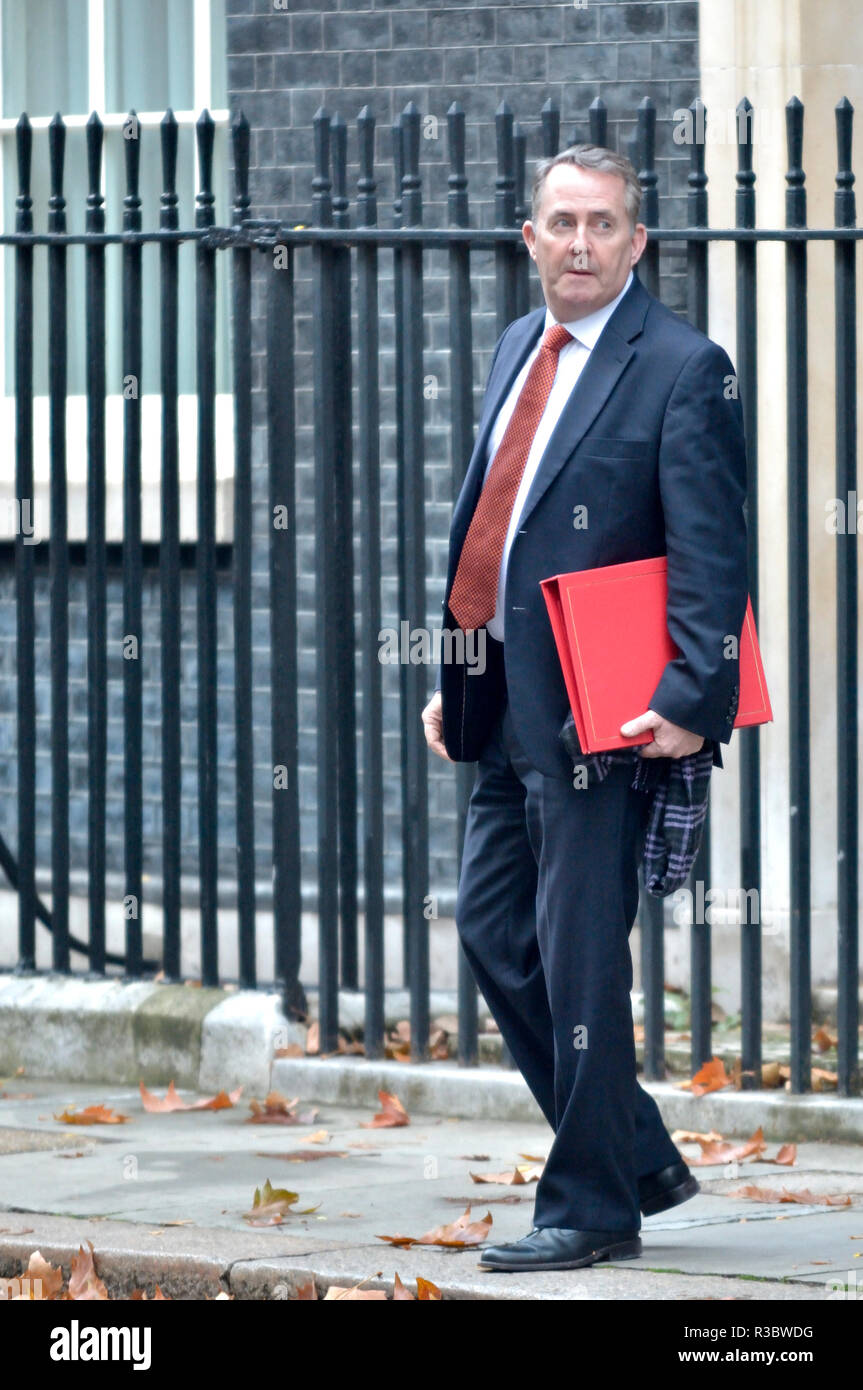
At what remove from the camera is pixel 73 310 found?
8992 millimetres

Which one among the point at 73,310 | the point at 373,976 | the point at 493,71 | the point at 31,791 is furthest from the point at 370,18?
the point at 373,976

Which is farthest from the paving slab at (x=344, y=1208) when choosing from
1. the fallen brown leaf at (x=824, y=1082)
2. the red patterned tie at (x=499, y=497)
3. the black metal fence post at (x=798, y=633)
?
the red patterned tie at (x=499, y=497)

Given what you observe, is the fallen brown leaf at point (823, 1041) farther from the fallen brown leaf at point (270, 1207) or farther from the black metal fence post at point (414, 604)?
the fallen brown leaf at point (270, 1207)

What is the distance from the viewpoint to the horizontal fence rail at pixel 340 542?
620 cm

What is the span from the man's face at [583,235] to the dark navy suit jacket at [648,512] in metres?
0.09

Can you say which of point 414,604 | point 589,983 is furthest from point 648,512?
point 414,604

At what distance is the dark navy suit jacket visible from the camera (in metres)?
4.63

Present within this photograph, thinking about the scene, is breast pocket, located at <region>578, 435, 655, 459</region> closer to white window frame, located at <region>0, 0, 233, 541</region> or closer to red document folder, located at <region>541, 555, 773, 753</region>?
red document folder, located at <region>541, 555, 773, 753</region>

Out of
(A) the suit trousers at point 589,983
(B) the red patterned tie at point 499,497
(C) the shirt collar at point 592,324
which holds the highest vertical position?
(C) the shirt collar at point 592,324

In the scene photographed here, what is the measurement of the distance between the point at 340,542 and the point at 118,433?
230cm

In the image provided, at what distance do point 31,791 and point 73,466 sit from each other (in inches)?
81.8

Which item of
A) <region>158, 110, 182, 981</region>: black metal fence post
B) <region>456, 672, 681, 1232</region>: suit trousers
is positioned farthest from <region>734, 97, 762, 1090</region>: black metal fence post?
<region>158, 110, 182, 981</region>: black metal fence post

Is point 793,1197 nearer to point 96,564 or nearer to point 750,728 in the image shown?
point 750,728

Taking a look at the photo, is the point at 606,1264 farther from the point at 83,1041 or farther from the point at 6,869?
the point at 6,869
